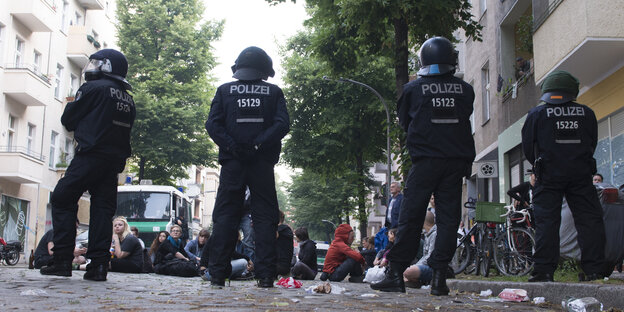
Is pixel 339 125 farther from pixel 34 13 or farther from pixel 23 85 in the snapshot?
pixel 34 13

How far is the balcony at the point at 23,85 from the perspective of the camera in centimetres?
2950

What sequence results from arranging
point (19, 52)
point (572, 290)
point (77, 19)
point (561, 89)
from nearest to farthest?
point (572, 290)
point (561, 89)
point (19, 52)
point (77, 19)

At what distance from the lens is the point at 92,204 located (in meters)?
7.02

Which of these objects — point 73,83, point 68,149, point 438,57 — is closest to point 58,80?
point 73,83

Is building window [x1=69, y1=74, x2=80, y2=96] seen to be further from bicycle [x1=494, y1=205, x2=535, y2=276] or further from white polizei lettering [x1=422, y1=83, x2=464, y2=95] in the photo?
white polizei lettering [x1=422, y1=83, x2=464, y2=95]

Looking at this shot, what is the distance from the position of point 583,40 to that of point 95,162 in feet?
27.8

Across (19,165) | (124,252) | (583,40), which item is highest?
(583,40)

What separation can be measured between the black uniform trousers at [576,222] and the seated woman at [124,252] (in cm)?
788

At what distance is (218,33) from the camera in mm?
41125

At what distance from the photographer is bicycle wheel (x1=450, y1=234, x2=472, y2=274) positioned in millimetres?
11742

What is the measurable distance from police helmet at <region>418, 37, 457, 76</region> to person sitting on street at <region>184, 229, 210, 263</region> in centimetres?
907

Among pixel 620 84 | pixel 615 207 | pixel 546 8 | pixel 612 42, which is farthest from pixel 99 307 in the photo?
pixel 546 8

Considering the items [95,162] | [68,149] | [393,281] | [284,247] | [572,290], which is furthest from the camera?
[68,149]

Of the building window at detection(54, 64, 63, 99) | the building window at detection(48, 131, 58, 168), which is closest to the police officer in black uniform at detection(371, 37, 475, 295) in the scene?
the building window at detection(48, 131, 58, 168)
